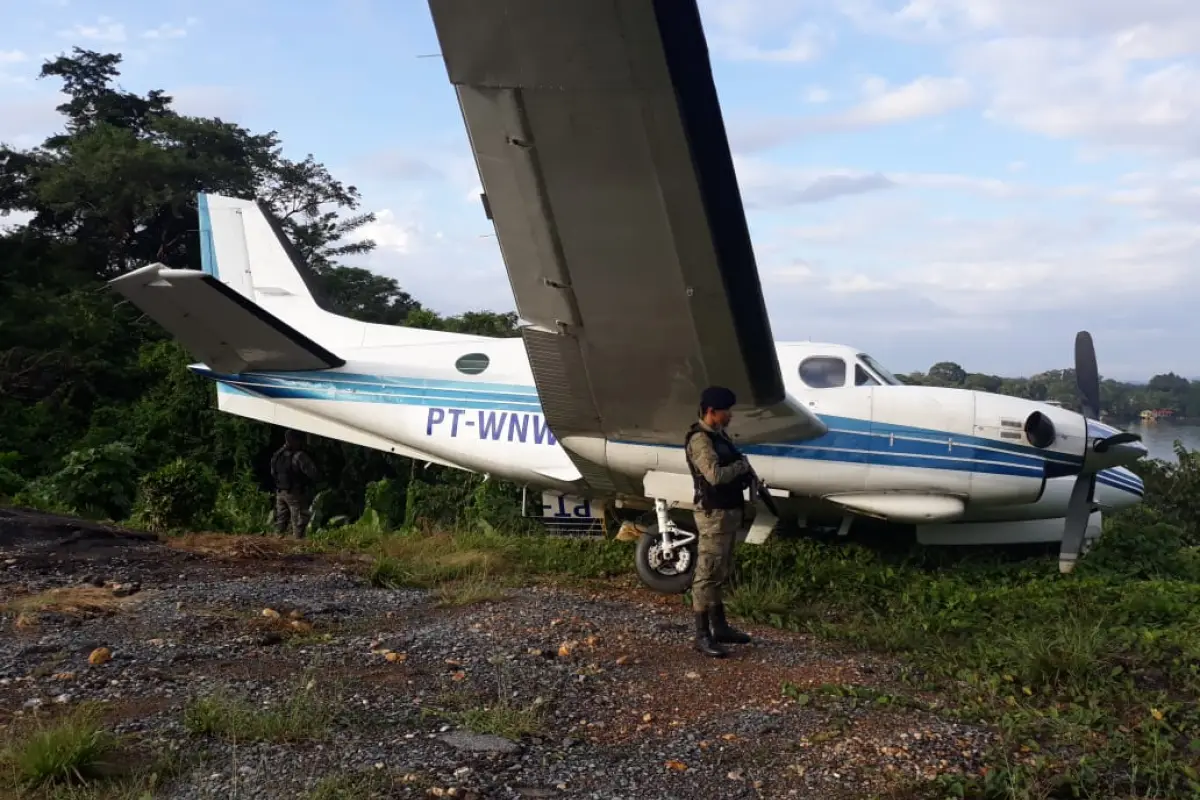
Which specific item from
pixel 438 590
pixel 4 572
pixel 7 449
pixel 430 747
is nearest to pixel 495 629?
pixel 438 590

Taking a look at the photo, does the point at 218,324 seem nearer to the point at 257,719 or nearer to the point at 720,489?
the point at 720,489

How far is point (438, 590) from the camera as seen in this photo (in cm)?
689

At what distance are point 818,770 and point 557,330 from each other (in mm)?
3397

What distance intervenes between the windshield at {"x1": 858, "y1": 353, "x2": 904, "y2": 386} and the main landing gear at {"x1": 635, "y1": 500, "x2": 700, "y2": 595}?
218cm

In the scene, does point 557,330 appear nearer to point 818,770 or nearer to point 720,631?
point 720,631

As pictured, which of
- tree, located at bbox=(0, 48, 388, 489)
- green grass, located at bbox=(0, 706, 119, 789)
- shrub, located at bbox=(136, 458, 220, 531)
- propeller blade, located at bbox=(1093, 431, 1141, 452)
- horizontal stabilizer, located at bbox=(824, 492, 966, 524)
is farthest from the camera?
tree, located at bbox=(0, 48, 388, 489)

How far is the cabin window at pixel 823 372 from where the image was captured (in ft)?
25.7

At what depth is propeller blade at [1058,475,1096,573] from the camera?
7.61 metres

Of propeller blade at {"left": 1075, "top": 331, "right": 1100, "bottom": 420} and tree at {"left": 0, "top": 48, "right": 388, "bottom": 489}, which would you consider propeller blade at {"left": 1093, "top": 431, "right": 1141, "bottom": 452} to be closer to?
propeller blade at {"left": 1075, "top": 331, "right": 1100, "bottom": 420}

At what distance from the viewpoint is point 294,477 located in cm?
1097

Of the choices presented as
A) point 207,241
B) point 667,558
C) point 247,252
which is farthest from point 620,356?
point 207,241

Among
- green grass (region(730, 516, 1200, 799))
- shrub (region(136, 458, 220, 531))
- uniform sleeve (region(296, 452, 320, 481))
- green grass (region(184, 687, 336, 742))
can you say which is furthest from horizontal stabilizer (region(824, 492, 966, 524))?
shrub (region(136, 458, 220, 531))

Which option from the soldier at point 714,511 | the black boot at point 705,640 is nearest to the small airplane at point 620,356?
the soldier at point 714,511

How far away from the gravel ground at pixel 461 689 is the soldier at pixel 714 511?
9.5 inches
